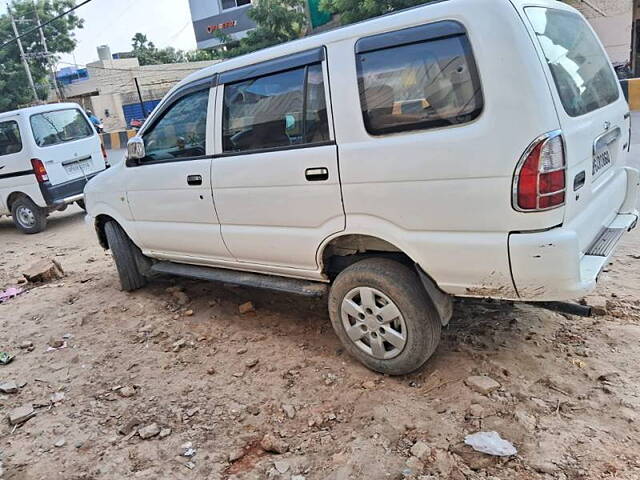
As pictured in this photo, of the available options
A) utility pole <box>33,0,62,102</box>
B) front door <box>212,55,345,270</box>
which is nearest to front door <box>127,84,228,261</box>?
front door <box>212,55,345,270</box>

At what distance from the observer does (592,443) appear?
232cm

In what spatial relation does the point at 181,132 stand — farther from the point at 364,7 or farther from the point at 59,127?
the point at 364,7

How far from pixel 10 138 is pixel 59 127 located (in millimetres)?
750

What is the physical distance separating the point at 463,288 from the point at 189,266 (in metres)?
2.53

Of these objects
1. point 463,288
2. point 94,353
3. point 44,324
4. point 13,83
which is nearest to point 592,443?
point 463,288

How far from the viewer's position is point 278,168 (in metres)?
3.13

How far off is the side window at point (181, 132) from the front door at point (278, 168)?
0.23 m

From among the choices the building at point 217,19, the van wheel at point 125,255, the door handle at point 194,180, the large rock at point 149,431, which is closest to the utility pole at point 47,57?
the building at point 217,19

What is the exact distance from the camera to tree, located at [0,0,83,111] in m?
29.3

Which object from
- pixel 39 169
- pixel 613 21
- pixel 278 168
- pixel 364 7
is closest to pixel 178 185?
pixel 278 168

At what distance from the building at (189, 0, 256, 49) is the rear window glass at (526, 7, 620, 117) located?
24.6m

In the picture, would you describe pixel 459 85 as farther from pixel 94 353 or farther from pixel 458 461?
pixel 94 353

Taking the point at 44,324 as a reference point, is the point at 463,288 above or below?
above

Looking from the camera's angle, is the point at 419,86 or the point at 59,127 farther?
the point at 59,127
